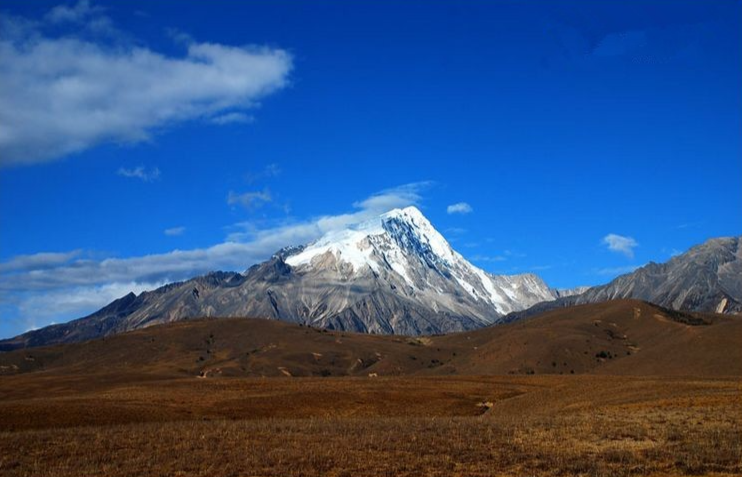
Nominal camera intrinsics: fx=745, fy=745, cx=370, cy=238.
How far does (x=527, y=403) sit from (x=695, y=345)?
311 feet

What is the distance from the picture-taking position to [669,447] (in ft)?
114

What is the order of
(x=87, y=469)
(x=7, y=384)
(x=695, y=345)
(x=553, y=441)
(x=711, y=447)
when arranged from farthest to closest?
1. (x=695, y=345)
2. (x=7, y=384)
3. (x=553, y=441)
4. (x=711, y=447)
5. (x=87, y=469)

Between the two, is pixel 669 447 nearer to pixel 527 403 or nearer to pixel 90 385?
pixel 527 403

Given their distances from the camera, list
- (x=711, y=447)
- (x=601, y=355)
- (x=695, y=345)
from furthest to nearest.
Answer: (x=601, y=355) < (x=695, y=345) < (x=711, y=447)

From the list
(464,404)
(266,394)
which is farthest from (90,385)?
(464,404)

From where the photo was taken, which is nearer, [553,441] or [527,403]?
[553,441]

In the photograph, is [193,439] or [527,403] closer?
[193,439]

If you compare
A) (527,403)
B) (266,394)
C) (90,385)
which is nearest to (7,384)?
(90,385)

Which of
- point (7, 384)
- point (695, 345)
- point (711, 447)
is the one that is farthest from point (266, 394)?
point (695, 345)

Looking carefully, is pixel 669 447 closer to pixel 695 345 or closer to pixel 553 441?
pixel 553 441

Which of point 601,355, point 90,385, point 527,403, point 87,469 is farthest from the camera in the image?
point 601,355

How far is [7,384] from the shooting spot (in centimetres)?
13625

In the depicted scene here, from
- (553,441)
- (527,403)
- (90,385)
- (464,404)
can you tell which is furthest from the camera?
(90,385)

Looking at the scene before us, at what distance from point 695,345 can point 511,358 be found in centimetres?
4587
